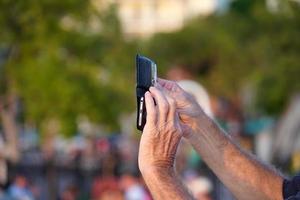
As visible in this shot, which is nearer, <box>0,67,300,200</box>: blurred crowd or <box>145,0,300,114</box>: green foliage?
<box>0,67,300,200</box>: blurred crowd

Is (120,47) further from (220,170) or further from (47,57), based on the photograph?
(220,170)

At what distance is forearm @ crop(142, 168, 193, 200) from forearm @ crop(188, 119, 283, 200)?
757 mm

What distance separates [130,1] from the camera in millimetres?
101438

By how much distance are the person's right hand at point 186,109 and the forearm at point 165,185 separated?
0.70 meters

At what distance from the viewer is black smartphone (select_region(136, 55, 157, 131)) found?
3486 mm

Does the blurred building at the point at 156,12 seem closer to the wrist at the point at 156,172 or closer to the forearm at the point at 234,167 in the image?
the forearm at the point at 234,167

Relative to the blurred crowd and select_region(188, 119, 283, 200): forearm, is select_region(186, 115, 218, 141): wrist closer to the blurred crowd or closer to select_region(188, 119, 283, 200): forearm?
select_region(188, 119, 283, 200): forearm

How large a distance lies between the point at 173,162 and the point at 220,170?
75 cm

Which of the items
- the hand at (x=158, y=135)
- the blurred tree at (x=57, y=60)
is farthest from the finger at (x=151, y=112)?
the blurred tree at (x=57, y=60)

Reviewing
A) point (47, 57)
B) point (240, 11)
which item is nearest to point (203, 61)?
point (240, 11)

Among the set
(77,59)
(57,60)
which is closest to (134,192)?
(57,60)

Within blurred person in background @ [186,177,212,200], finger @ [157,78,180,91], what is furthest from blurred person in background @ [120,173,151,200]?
finger @ [157,78,180,91]

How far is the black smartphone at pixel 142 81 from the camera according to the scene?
11.4 ft

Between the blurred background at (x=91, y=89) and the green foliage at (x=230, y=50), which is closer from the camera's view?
the blurred background at (x=91, y=89)
